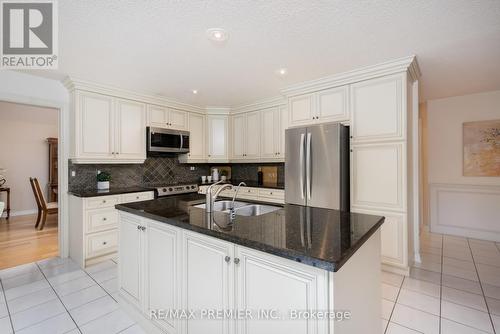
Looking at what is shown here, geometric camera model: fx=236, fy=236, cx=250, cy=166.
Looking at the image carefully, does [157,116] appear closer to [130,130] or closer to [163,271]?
[130,130]

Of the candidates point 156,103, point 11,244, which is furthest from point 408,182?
point 11,244

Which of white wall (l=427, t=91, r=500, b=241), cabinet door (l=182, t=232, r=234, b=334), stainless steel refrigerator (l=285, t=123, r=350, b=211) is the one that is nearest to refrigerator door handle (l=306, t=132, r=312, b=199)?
stainless steel refrigerator (l=285, t=123, r=350, b=211)

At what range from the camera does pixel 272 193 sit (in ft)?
12.3

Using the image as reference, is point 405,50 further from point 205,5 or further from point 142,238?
point 142,238

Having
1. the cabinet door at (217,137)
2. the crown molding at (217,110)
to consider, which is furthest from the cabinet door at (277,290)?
the crown molding at (217,110)

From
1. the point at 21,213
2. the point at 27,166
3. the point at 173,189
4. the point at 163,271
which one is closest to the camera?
the point at 163,271

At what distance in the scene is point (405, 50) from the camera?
2.30m

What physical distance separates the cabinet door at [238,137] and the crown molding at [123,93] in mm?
779

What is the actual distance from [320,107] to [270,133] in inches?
45.5

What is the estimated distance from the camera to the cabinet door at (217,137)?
15.1ft

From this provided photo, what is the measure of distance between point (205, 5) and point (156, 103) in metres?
2.52

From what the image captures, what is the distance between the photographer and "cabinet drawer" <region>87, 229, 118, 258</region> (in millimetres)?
2924

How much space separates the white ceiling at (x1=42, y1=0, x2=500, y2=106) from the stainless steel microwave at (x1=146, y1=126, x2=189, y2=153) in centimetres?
81

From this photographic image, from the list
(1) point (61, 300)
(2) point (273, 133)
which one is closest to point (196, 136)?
(2) point (273, 133)
